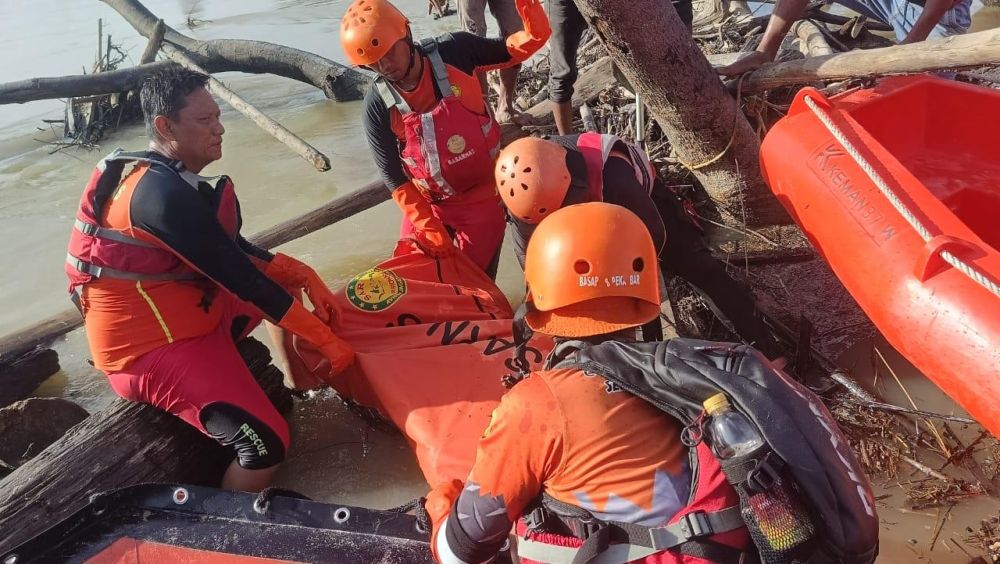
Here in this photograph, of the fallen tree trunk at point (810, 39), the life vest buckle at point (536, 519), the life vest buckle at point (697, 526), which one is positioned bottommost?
the fallen tree trunk at point (810, 39)

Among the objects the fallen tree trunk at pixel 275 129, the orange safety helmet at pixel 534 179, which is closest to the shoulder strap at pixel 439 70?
the orange safety helmet at pixel 534 179

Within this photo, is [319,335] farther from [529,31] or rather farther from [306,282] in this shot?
[529,31]

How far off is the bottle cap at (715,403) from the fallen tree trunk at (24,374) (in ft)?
13.4

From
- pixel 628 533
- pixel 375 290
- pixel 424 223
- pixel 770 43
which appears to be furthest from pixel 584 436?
pixel 770 43

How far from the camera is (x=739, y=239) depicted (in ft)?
13.6

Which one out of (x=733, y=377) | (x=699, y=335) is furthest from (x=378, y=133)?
(x=733, y=377)

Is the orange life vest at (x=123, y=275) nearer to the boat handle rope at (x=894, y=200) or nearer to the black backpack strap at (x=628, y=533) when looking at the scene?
the black backpack strap at (x=628, y=533)

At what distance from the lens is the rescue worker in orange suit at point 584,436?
1.56 m

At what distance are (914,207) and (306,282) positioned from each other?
8.21ft

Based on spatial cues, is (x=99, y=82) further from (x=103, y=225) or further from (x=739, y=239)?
(x=739, y=239)

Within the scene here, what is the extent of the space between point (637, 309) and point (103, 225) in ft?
7.03

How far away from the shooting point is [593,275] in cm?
171

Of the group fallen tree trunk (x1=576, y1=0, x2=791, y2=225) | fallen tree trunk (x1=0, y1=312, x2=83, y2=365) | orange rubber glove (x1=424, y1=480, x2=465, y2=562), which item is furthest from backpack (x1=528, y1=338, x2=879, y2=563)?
fallen tree trunk (x1=0, y1=312, x2=83, y2=365)

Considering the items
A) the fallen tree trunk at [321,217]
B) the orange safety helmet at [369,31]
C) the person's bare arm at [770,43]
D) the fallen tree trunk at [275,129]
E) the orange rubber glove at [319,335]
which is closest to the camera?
the orange rubber glove at [319,335]
